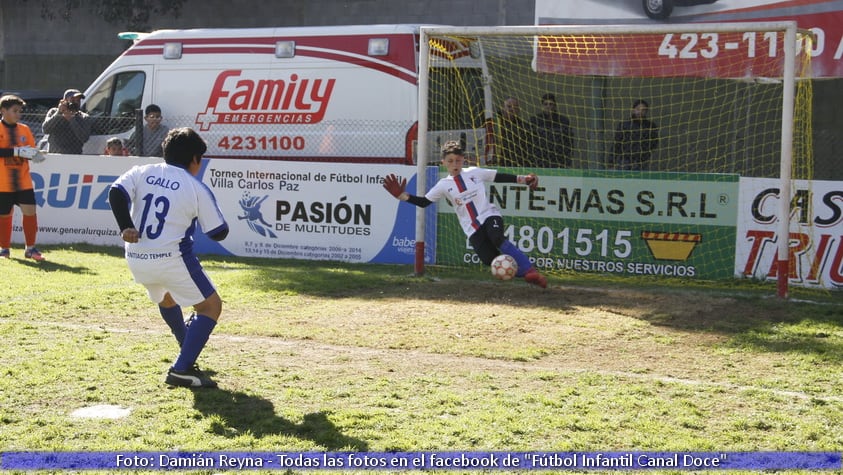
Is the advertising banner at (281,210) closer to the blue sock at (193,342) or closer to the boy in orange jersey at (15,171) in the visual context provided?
the boy in orange jersey at (15,171)

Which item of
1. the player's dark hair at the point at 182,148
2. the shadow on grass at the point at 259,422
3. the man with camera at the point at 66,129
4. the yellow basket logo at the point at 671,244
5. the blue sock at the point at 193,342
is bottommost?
the shadow on grass at the point at 259,422

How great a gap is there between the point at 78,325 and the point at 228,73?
25.0 feet

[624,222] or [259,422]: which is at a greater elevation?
[624,222]

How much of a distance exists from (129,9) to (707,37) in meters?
16.9

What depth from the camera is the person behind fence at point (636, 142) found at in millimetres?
13773

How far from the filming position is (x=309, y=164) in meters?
14.2

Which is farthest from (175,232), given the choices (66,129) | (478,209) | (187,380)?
(66,129)

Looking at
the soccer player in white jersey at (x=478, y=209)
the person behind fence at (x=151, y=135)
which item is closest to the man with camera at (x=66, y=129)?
the person behind fence at (x=151, y=135)

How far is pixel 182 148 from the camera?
6.95 metres

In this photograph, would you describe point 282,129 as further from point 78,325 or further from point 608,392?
point 608,392

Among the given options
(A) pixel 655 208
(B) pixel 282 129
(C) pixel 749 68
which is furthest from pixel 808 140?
(B) pixel 282 129

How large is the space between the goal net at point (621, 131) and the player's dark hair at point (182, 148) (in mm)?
5688

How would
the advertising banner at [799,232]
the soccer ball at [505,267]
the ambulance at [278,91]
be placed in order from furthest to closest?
the ambulance at [278,91] < the advertising banner at [799,232] < the soccer ball at [505,267]

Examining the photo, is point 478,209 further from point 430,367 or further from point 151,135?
point 151,135
